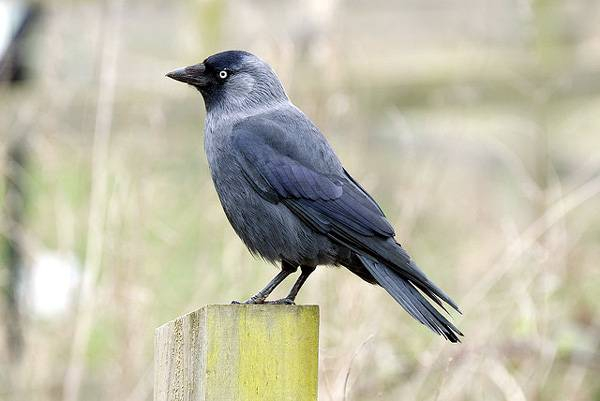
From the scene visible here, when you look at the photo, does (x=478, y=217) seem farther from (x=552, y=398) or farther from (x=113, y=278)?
Answer: (x=113, y=278)

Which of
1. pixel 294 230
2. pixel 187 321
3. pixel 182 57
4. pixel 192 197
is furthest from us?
pixel 182 57

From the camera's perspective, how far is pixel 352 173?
4801 mm

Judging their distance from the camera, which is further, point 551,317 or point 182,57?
point 182,57

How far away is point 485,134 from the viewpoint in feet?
21.1

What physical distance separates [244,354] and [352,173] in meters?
2.42

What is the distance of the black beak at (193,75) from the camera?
3.67 meters

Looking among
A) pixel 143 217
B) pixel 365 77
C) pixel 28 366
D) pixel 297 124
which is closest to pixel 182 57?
pixel 365 77

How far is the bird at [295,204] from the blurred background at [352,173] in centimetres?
66

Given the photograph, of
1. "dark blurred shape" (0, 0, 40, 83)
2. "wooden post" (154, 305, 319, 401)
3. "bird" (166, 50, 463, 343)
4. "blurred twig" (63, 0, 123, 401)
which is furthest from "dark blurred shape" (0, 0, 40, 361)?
"wooden post" (154, 305, 319, 401)

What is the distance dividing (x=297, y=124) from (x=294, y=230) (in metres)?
0.41

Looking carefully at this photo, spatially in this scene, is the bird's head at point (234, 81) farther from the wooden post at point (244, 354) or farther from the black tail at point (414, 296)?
the wooden post at point (244, 354)

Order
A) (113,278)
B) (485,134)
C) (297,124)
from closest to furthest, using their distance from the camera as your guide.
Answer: (297,124)
(113,278)
(485,134)

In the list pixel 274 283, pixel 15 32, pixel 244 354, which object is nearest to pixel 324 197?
pixel 274 283

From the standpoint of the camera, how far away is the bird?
320 centimetres
